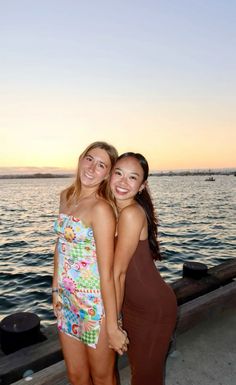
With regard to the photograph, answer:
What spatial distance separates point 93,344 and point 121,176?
4.41 ft

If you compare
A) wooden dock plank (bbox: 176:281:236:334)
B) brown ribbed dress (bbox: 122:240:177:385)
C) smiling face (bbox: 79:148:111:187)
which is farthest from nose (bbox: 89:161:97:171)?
wooden dock plank (bbox: 176:281:236:334)

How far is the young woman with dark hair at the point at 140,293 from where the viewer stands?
229cm

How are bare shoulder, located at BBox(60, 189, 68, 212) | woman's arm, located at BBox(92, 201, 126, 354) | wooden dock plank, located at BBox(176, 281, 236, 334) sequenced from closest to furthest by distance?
woman's arm, located at BBox(92, 201, 126, 354), bare shoulder, located at BBox(60, 189, 68, 212), wooden dock plank, located at BBox(176, 281, 236, 334)

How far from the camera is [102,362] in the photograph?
95.1 inches

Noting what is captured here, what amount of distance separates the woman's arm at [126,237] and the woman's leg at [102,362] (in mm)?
306

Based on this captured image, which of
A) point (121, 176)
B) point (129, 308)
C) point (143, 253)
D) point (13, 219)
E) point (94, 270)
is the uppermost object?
point (121, 176)

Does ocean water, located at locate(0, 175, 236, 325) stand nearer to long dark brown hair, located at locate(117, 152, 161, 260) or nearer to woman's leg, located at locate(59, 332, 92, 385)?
woman's leg, located at locate(59, 332, 92, 385)

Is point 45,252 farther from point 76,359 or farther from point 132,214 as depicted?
point 132,214

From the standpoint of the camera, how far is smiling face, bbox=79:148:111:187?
268 cm

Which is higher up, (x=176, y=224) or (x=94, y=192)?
(x=94, y=192)

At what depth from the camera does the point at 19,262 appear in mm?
13609

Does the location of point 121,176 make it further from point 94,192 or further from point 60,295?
point 60,295

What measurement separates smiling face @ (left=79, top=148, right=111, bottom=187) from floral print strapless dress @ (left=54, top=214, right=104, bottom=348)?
37cm

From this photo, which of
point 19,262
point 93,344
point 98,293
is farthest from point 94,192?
point 19,262
